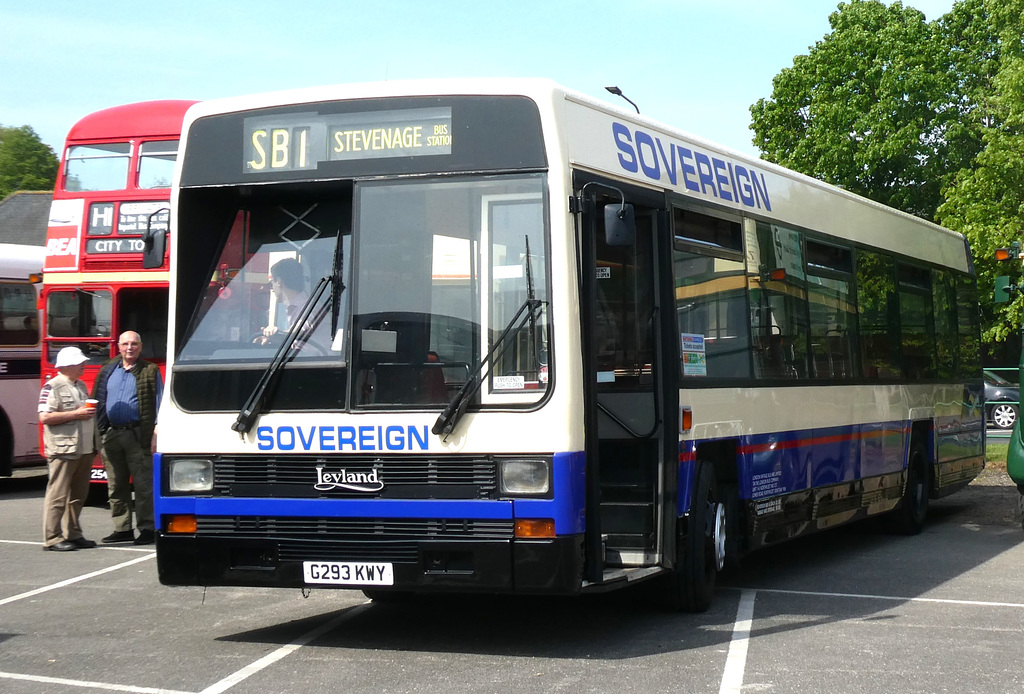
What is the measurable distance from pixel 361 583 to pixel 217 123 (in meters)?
2.83

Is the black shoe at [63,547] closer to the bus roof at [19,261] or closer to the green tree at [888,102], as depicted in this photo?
the bus roof at [19,261]

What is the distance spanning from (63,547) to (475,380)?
262 inches

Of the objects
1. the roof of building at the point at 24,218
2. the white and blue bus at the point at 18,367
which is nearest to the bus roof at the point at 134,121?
the white and blue bus at the point at 18,367

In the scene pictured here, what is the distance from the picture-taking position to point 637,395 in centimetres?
880

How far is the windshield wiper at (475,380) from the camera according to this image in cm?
734

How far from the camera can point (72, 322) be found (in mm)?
17188

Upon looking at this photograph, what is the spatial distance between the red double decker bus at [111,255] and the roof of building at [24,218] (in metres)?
41.7

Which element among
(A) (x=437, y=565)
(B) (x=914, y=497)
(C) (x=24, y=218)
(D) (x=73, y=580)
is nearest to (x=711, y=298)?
(A) (x=437, y=565)

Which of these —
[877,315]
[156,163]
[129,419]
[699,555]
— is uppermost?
[156,163]

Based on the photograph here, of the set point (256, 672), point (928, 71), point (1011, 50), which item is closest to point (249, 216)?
point (256, 672)

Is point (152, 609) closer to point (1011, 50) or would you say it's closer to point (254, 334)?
point (254, 334)

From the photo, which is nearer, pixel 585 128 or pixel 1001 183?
pixel 585 128

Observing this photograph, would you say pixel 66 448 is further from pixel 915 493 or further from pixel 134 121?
pixel 915 493

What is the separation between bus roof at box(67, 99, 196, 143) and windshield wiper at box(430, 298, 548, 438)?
1075cm
